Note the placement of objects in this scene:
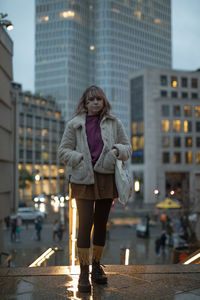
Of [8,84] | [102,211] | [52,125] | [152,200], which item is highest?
[52,125]

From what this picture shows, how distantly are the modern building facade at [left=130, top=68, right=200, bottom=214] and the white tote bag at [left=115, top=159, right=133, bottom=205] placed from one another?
6598cm

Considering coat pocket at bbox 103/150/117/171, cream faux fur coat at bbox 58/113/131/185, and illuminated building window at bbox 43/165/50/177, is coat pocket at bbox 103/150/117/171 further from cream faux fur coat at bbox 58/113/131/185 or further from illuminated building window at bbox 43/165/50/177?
illuminated building window at bbox 43/165/50/177

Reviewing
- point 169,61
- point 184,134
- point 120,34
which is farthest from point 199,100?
point 169,61

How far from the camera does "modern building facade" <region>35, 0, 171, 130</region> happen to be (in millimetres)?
139750

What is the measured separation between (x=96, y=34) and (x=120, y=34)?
8771 millimetres

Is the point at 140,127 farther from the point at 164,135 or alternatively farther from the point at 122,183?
the point at 122,183

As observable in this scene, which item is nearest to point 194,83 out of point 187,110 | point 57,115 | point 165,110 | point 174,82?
point 174,82

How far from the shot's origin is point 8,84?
13078 mm

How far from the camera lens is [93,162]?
4598 mm

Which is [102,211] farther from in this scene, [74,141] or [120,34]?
[120,34]

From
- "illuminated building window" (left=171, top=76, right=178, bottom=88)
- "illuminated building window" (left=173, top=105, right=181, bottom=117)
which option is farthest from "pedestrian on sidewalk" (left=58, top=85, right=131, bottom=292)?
"illuminated building window" (left=171, top=76, right=178, bottom=88)

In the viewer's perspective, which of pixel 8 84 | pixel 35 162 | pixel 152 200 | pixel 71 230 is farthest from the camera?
pixel 35 162

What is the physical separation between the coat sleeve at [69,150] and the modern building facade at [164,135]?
65970 millimetres

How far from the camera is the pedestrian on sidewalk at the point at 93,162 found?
178 inches
